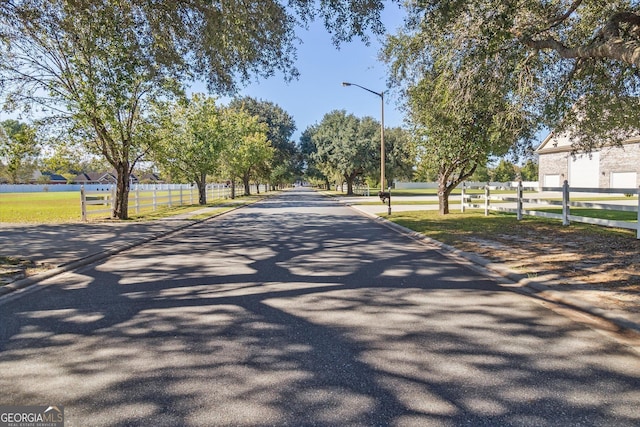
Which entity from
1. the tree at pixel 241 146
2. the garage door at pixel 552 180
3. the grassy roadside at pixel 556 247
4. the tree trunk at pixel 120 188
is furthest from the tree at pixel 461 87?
the garage door at pixel 552 180

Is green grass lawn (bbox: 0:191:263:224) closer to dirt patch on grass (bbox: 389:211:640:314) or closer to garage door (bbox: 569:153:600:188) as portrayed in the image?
dirt patch on grass (bbox: 389:211:640:314)

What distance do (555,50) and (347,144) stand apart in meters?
35.5

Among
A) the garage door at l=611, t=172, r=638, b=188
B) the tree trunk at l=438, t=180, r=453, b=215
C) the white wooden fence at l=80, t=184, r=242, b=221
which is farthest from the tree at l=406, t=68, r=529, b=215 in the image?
the garage door at l=611, t=172, r=638, b=188

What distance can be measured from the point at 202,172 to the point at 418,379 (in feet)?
92.8

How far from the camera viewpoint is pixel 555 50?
9672 millimetres

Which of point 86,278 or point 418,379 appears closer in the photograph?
point 418,379

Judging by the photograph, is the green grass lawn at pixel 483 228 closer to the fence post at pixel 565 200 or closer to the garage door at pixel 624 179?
the fence post at pixel 565 200

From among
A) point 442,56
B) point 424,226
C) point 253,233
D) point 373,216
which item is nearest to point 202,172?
point 373,216

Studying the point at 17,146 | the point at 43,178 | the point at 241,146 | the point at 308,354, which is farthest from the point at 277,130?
the point at 43,178

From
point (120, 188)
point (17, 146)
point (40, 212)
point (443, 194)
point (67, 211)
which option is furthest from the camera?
point (67, 211)

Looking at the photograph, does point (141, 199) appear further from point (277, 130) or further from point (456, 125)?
point (277, 130)

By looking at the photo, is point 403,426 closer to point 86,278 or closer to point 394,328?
point 394,328

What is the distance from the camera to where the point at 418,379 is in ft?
10.9

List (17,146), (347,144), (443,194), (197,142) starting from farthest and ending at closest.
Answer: (347,144)
(197,142)
(443,194)
(17,146)
